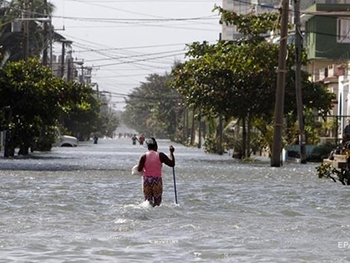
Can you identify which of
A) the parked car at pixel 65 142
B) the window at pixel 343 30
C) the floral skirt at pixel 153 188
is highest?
the window at pixel 343 30

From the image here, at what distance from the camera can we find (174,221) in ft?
74.8

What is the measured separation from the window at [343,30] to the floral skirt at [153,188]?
209ft

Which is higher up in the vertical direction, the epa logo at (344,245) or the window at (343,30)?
the window at (343,30)

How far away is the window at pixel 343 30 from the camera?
289ft

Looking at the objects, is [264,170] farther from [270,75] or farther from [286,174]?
[270,75]

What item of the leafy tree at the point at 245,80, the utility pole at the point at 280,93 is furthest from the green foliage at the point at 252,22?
the utility pole at the point at 280,93

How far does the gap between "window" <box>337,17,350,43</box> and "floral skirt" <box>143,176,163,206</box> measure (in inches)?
2511

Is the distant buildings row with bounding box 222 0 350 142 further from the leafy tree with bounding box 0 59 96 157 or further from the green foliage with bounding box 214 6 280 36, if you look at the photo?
the leafy tree with bounding box 0 59 96 157

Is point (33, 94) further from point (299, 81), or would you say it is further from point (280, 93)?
point (299, 81)

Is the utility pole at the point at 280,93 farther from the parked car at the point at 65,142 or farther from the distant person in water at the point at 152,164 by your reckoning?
the parked car at the point at 65,142

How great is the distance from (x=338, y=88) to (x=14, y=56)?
110 feet

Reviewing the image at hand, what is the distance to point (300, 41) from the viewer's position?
5944cm

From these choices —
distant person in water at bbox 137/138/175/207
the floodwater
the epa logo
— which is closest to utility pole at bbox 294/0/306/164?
the floodwater

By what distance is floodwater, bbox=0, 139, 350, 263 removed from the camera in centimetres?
1734
